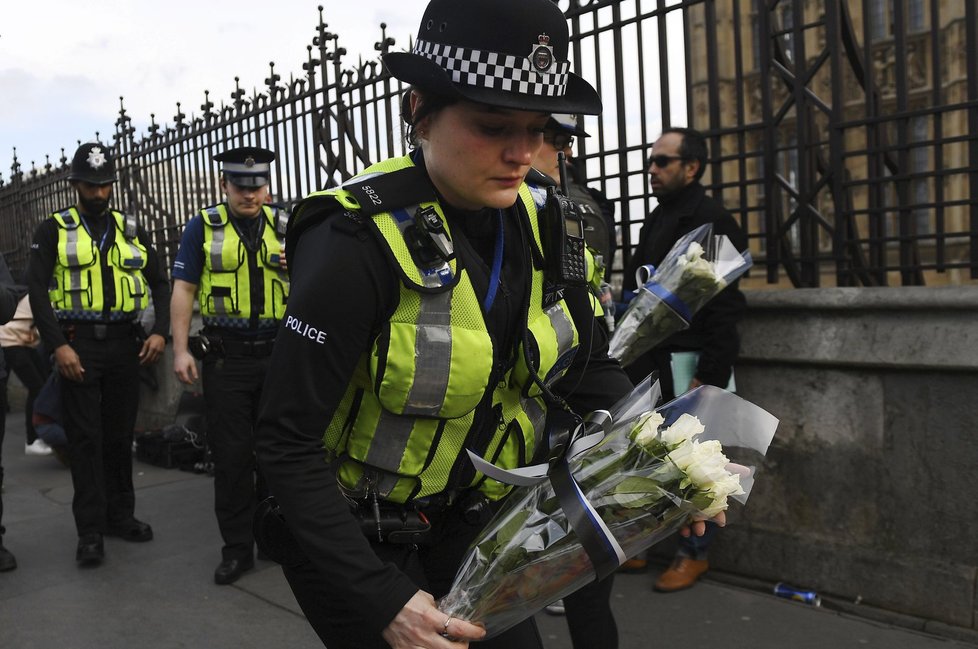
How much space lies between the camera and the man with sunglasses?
13.7 ft

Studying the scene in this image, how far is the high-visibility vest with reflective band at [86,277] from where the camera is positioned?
5336mm

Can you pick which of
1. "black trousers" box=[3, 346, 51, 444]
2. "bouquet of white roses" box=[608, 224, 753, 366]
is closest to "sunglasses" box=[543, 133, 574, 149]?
"bouquet of white roses" box=[608, 224, 753, 366]

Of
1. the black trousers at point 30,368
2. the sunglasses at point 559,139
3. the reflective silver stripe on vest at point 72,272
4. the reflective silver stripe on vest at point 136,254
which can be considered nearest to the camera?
the sunglasses at point 559,139

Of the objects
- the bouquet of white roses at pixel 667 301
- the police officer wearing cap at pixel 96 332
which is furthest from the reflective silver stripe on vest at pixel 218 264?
the bouquet of white roses at pixel 667 301

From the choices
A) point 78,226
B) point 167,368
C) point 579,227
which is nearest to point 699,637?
point 579,227

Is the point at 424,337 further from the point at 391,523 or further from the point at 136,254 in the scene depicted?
the point at 136,254

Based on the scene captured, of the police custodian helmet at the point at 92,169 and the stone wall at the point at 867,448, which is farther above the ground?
the police custodian helmet at the point at 92,169

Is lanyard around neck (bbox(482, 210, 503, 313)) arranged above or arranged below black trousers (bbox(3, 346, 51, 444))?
above

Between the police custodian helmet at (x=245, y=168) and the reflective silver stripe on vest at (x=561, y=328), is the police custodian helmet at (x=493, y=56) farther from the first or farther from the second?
the police custodian helmet at (x=245, y=168)

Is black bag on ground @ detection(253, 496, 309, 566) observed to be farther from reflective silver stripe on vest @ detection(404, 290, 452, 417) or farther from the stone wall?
the stone wall

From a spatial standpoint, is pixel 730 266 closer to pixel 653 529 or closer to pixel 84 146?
pixel 653 529

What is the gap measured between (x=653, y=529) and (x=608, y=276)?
3207mm

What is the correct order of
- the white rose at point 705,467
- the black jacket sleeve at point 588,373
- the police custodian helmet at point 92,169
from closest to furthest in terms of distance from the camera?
the white rose at point 705,467
the black jacket sleeve at point 588,373
the police custodian helmet at point 92,169

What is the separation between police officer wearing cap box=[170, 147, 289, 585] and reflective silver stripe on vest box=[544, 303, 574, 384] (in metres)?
3.11
